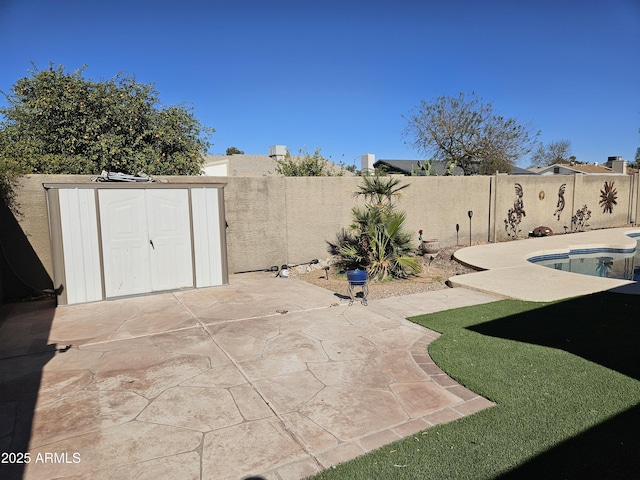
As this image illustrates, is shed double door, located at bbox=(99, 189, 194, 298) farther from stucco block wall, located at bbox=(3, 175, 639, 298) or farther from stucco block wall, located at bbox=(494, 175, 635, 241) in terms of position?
stucco block wall, located at bbox=(494, 175, 635, 241)

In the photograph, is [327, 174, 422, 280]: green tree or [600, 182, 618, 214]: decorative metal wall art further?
[600, 182, 618, 214]: decorative metal wall art

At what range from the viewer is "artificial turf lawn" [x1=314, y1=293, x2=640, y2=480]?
110 inches

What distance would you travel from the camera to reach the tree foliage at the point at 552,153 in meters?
62.1

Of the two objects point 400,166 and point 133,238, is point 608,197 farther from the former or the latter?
point 133,238

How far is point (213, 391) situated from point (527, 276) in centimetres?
796

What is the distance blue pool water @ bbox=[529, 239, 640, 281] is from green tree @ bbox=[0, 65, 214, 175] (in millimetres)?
12446

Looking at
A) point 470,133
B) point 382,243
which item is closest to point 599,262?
point 382,243

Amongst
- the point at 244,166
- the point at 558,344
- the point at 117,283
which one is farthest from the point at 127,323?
the point at 244,166

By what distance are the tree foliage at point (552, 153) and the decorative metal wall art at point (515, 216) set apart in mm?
52153

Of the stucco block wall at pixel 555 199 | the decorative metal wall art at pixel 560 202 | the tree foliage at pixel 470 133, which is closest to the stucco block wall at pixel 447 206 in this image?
the stucco block wall at pixel 555 199

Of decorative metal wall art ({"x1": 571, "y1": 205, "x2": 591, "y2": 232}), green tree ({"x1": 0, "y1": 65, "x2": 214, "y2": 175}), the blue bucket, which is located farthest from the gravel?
decorative metal wall art ({"x1": 571, "y1": 205, "x2": 591, "y2": 232})

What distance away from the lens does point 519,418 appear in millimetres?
3402

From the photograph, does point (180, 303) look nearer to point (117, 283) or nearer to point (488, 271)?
point (117, 283)

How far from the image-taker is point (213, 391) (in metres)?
4.12
